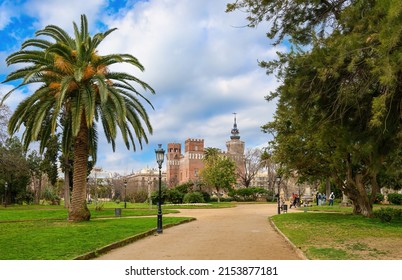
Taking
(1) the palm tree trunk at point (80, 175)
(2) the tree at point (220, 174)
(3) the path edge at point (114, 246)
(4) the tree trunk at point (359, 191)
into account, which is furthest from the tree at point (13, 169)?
(4) the tree trunk at point (359, 191)

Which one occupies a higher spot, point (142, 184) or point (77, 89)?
point (77, 89)

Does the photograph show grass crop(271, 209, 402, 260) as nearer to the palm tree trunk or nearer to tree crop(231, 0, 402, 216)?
tree crop(231, 0, 402, 216)

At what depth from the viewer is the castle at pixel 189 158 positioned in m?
115

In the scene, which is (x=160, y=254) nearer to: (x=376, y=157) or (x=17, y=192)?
(x=376, y=157)

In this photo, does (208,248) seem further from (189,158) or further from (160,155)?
(189,158)

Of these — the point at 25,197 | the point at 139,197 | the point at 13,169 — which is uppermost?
the point at 13,169

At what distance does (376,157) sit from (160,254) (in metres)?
7.11

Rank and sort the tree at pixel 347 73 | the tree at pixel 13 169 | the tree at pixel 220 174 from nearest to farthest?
the tree at pixel 347 73 < the tree at pixel 13 169 < the tree at pixel 220 174

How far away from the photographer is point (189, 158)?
120 meters

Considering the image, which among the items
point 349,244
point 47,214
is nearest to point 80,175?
point 47,214

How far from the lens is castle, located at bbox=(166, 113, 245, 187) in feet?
378

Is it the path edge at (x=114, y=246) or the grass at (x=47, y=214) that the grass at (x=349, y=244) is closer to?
the path edge at (x=114, y=246)

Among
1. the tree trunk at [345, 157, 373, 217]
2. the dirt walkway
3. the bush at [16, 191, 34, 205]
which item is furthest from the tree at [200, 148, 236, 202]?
the dirt walkway

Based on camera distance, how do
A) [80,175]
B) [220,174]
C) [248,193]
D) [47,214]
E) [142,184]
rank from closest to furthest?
[80,175] → [47,214] → [220,174] → [248,193] → [142,184]
